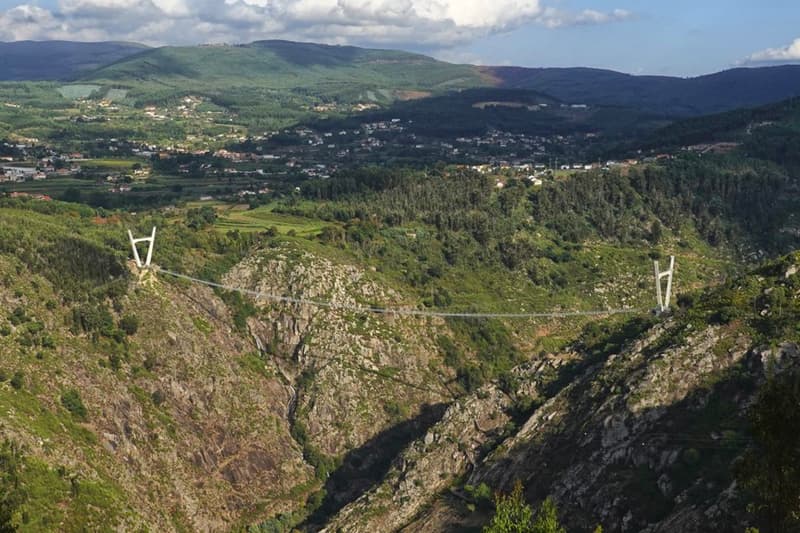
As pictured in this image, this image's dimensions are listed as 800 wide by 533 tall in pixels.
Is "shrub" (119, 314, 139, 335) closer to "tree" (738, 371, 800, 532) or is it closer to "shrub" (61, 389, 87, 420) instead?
"shrub" (61, 389, 87, 420)

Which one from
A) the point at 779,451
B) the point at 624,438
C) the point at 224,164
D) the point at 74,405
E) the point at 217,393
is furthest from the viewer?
the point at 224,164

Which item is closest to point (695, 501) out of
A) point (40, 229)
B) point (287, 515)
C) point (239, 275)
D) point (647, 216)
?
point (287, 515)

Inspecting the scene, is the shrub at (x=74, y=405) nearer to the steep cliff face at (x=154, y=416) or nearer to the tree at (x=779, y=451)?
the steep cliff face at (x=154, y=416)

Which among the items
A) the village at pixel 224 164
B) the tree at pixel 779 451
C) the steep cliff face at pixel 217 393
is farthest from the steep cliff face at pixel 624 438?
the village at pixel 224 164

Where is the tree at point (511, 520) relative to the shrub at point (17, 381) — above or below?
above

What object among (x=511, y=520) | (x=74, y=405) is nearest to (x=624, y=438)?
(x=511, y=520)

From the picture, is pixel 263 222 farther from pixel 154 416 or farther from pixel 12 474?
pixel 12 474

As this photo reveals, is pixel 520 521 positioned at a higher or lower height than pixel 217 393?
higher
